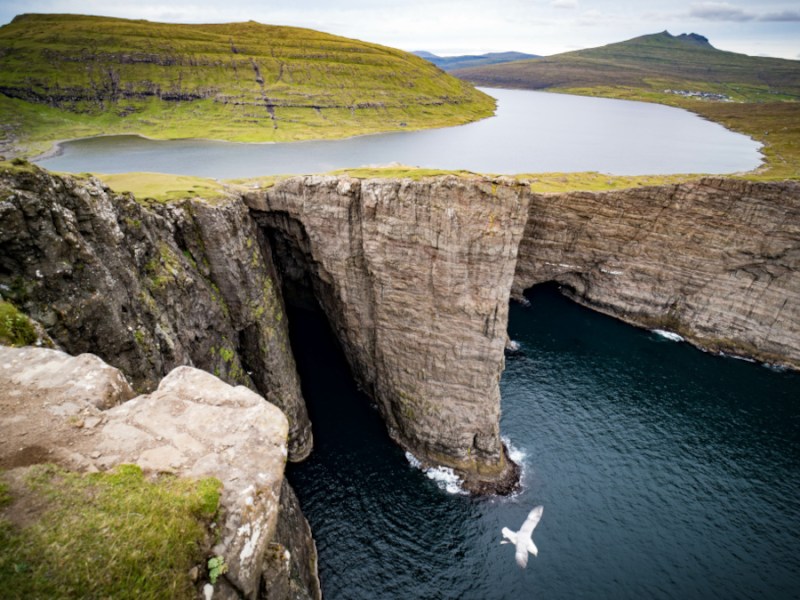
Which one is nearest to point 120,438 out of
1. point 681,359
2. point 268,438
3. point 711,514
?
point 268,438

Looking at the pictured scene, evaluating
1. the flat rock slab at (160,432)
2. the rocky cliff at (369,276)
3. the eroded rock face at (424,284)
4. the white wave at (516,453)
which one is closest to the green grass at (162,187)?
the rocky cliff at (369,276)

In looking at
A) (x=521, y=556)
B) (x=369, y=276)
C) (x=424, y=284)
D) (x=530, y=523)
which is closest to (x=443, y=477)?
(x=530, y=523)

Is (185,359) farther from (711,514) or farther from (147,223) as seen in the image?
(711,514)

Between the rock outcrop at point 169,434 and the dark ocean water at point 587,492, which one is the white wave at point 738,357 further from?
the rock outcrop at point 169,434

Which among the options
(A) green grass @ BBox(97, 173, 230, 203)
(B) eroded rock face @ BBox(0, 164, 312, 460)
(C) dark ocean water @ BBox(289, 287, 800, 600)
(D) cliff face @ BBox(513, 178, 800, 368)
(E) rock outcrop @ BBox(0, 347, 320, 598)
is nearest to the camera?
(E) rock outcrop @ BBox(0, 347, 320, 598)

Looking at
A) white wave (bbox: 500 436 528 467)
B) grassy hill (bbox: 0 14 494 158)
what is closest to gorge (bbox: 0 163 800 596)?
white wave (bbox: 500 436 528 467)

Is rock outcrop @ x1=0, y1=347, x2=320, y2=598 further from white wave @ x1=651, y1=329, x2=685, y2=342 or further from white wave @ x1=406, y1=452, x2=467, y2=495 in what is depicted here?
white wave @ x1=651, y1=329, x2=685, y2=342
